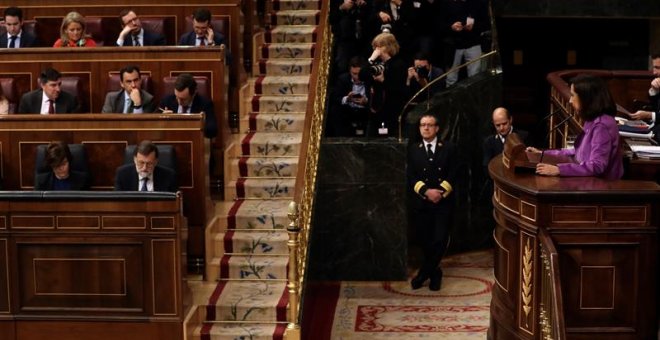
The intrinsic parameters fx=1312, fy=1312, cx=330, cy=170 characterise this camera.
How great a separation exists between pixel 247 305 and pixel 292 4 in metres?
3.60

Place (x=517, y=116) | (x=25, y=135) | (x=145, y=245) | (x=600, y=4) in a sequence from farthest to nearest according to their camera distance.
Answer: (x=517, y=116)
(x=600, y=4)
(x=25, y=135)
(x=145, y=245)

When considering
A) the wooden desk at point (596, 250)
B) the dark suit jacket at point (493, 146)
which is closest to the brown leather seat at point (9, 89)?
the dark suit jacket at point (493, 146)

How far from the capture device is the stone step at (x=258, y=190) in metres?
7.95

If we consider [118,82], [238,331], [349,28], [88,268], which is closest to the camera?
[88,268]

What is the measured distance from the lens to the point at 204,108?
7.49 metres

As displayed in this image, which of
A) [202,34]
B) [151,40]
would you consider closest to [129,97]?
[202,34]

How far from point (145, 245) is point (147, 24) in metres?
2.70

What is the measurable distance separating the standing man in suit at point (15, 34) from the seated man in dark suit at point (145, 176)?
7.24 feet

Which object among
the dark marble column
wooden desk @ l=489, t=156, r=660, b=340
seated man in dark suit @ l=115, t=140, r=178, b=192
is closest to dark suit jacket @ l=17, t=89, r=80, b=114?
seated man in dark suit @ l=115, t=140, r=178, b=192

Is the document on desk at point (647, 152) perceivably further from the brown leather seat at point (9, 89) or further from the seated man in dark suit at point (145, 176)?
the brown leather seat at point (9, 89)

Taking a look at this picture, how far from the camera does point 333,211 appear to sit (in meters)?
8.50

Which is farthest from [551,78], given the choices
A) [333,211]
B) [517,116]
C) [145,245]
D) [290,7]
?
[517,116]

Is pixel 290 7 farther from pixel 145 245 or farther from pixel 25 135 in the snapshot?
pixel 145 245

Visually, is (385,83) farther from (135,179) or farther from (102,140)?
(135,179)
